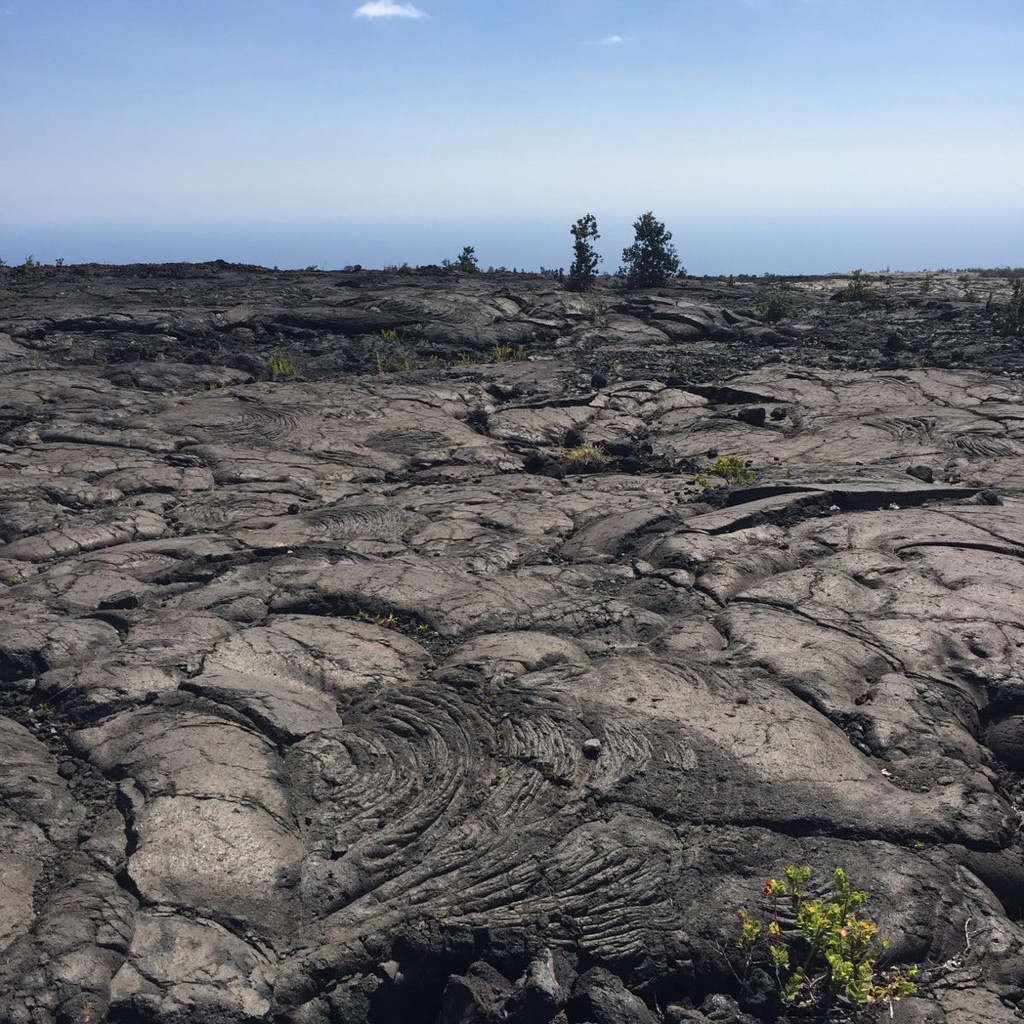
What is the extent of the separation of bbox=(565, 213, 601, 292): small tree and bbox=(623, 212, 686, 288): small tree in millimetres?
1481

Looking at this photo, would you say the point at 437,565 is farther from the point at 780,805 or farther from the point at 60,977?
the point at 60,977

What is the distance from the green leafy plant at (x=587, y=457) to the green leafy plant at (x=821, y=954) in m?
8.55

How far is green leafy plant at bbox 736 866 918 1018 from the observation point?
4.85 metres

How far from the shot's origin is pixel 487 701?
710 centimetres

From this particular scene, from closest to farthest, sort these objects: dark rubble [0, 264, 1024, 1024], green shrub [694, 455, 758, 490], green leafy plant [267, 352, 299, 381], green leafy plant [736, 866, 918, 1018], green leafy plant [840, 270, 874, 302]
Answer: green leafy plant [736, 866, 918, 1018]
dark rubble [0, 264, 1024, 1024]
green shrub [694, 455, 758, 490]
green leafy plant [267, 352, 299, 381]
green leafy plant [840, 270, 874, 302]

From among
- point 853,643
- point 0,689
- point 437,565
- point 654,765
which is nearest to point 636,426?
point 437,565

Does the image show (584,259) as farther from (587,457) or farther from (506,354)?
(587,457)

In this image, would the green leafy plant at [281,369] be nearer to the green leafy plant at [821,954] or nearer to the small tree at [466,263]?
the small tree at [466,263]

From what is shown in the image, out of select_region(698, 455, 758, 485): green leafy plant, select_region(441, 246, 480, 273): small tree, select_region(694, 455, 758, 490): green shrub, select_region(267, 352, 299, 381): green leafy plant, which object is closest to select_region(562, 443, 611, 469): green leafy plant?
select_region(694, 455, 758, 490): green shrub

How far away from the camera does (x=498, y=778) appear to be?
6277 millimetres

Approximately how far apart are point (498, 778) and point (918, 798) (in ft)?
9.48

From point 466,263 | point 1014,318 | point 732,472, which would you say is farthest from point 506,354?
point 466,263

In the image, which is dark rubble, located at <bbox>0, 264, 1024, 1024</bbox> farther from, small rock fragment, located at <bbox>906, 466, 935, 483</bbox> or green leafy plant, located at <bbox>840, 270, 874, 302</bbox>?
green leafy plant, located at <bbox>840, 270, 874, 302</bbox>

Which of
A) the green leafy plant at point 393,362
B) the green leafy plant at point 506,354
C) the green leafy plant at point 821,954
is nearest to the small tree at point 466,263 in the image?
the green leafy plant at point 506,354
